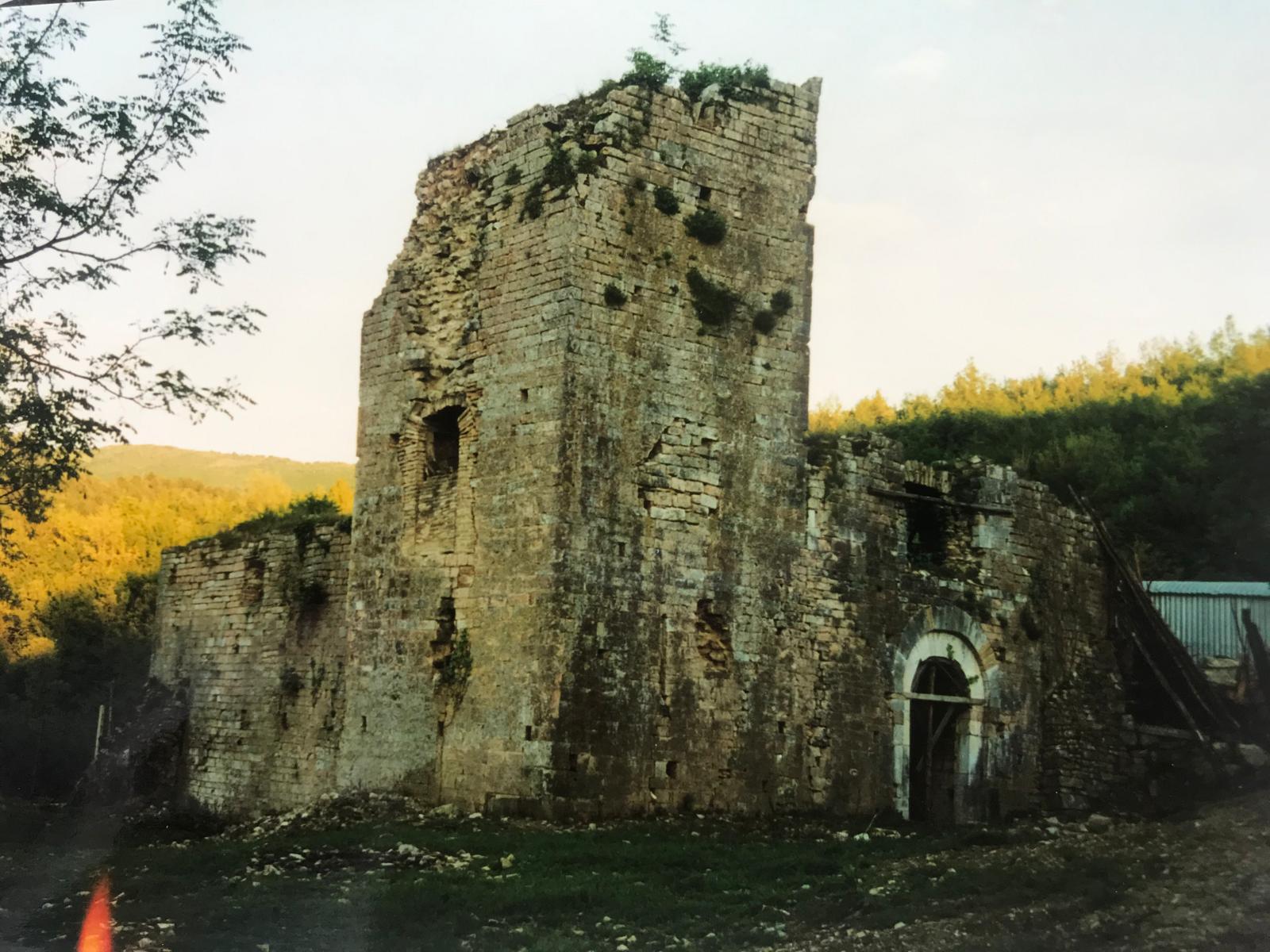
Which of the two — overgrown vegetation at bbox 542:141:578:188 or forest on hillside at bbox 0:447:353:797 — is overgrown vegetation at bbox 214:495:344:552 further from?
forest on hillside at bbox 0:447:353:797

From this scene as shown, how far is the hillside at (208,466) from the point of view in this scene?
299ft

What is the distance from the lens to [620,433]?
15.2 m

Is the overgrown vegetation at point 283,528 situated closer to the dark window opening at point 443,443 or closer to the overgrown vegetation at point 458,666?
the dark window opening at point 443,443

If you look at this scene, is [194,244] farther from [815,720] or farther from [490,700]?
[815,720]

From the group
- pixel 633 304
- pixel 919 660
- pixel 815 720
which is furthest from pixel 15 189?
pixel 919 660

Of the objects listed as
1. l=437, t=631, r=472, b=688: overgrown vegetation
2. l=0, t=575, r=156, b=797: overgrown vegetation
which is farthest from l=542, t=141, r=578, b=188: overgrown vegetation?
l=0, t=575, r=156, b=797: overgrown vegetation

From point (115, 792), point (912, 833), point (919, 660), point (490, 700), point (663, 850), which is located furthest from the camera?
point (115, 792)

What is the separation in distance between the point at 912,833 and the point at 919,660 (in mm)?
2532

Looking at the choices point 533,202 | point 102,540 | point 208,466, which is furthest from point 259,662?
point 208,466

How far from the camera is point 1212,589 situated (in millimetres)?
22078

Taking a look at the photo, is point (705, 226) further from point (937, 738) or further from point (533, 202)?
point (937, 738)

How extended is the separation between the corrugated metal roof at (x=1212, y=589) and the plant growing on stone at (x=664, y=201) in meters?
10.7

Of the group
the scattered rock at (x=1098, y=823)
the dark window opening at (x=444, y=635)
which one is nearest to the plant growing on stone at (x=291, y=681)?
the dark window opening at (x=444, y=635)

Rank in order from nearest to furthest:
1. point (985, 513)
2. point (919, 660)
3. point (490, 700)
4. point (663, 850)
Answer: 1. point (663, 850)
2. point (490, 700)
3. point (919, 660)
4. point (985, 513)
